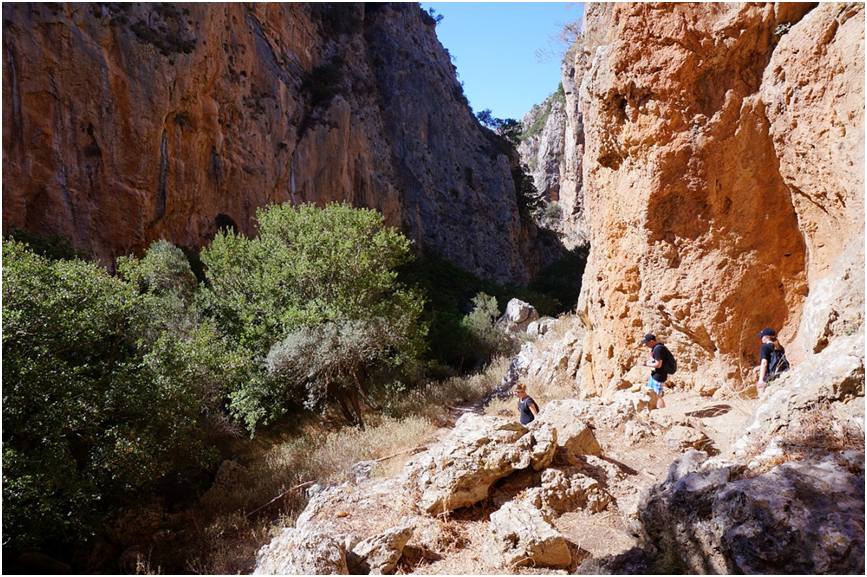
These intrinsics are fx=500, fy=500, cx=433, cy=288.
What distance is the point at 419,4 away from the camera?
4538 centimetres

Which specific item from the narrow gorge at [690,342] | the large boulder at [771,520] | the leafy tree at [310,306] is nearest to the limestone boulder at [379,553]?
the narrow gorge at [690,342]

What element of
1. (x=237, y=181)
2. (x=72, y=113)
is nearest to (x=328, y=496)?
(x=72, y=113)

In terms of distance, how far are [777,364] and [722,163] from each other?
270 centimetres

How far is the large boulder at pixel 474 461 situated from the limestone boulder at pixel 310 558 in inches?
46.9

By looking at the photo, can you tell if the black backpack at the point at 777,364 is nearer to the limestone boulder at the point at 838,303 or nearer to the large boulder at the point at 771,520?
the limestone boulder at the point at 838,303

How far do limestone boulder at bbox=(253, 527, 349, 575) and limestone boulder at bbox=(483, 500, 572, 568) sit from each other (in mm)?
1288

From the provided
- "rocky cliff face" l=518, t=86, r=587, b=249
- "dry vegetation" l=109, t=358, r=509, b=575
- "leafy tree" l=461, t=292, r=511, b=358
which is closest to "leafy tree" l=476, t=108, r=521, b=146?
"rocky cliff face" l=518, t=86, r=587, b=249

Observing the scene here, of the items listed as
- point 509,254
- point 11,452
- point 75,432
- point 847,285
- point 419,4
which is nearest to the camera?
point 847,285

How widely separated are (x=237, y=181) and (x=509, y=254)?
22760 millimetres

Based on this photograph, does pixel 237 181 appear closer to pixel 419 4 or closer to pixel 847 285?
pixel 847 285

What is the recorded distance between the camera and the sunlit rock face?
5.35m

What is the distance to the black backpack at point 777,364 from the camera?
19.7 feet

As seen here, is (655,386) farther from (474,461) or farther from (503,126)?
(503,126)

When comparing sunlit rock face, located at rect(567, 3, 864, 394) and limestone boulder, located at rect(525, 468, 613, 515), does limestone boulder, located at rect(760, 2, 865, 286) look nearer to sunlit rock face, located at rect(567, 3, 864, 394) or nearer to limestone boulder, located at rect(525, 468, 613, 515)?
sunlit rock face, located at rect(567, 3, 864, 394)
